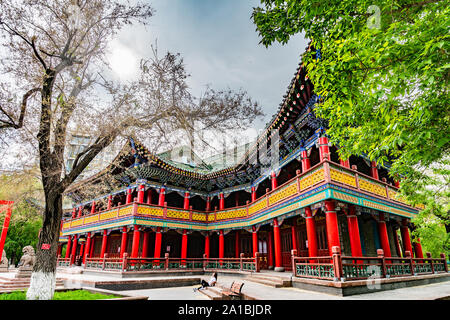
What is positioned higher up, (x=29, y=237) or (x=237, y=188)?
(x=237, y=188)

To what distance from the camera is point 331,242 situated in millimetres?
8562

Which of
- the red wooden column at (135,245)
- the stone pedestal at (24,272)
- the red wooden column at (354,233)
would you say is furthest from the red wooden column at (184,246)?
the red wooden column at (354,233)

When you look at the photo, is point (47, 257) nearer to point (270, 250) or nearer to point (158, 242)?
point (158, 242)

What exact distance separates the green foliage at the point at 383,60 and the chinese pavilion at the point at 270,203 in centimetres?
347

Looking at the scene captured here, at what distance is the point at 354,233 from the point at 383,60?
23.3 feet

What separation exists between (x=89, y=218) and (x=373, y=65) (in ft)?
A: 69.7

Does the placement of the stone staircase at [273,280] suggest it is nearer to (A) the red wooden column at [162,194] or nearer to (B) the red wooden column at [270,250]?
(B) the red wooden column at [270,250]

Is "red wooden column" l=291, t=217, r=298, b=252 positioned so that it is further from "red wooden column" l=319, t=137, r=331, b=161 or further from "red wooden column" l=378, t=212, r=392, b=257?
"red wooden column" l=319, t=137, r=331, b=161

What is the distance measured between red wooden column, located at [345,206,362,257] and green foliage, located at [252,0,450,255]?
4824 millimetres

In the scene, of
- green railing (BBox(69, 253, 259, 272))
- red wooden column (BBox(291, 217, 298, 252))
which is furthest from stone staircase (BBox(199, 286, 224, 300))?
red wooden column (BBox(291, 217, 298, 252))
